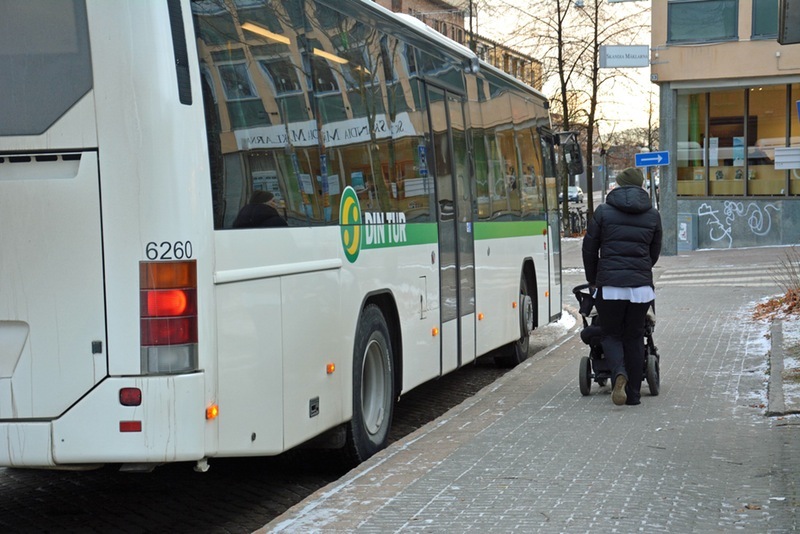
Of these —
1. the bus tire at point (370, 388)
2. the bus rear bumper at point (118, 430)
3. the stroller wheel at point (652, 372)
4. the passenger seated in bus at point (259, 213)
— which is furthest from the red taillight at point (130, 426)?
the stroller wheel at point (652, 372)

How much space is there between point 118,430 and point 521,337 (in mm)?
8840

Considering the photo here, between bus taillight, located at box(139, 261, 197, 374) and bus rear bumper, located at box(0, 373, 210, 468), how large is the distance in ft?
0.25

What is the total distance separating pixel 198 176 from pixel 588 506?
2.68 meters

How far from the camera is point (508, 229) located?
12.9 metres

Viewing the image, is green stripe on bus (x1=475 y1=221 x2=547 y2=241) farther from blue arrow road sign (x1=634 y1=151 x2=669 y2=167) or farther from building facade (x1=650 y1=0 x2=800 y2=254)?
building facade (x1=650 y1=0 x2=800 y2=254)

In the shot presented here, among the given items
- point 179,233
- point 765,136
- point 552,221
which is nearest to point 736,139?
point 765,136

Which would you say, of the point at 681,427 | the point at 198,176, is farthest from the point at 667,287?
the point at 198,176

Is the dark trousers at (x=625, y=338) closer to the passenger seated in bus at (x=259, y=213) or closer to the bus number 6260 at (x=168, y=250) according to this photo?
the passenger seated in bus at (x=259, y=213)

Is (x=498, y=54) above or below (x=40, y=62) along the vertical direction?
above

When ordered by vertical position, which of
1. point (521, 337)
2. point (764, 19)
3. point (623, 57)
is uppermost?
point (764, 19)

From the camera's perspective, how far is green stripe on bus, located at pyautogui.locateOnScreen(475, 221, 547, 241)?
11.6 m

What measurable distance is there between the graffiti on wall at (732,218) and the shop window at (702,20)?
17.0ft

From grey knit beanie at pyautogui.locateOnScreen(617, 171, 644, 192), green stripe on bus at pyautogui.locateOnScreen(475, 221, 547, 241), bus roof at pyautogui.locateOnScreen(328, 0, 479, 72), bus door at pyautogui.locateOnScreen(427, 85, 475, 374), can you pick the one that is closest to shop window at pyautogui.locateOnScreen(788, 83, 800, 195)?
green stripe on bus at pyautogui.locateOnScreen(475, 221, 547, 241)

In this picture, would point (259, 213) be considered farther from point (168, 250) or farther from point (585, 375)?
point (585, 375)
